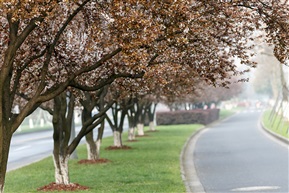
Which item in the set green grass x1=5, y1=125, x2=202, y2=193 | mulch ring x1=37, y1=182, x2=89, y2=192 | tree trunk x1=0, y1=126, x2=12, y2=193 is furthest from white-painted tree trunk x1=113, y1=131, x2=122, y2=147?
tree trunk x1=0, y1=126, x2=12, y2=193

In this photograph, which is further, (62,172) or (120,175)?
(120,175)

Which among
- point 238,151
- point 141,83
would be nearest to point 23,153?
point 238,151

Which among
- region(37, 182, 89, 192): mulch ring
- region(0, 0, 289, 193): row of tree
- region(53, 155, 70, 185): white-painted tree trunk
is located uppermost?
region(0, 0, 289, 193): row of tree

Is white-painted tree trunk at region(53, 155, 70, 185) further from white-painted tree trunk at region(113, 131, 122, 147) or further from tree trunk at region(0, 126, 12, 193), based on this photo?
white-painted tree trunk at region(113, 131, 122, 147)

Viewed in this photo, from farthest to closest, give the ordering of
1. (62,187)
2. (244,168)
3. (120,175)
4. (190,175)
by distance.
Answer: (244,168), (190,175), (120,175), (62,187)

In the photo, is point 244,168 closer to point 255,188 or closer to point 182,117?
point 255,188

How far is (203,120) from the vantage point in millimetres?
65375

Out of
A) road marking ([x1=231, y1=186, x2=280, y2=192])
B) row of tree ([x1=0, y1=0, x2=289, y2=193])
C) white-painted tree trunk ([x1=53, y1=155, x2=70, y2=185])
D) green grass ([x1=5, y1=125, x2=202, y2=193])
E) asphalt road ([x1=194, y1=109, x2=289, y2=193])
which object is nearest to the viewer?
row of tree ([x1=0, y1=0, x2=289, y2=193])

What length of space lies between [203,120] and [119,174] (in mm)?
47029

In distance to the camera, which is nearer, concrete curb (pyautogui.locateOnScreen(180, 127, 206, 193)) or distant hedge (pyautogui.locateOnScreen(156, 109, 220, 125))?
concrete curb (pyautogui.locateOnScreen(180, 127, 206, 193))

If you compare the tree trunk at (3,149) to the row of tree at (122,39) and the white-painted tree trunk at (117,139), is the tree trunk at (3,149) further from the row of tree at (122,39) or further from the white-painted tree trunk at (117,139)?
the white-painted tree trunk at (117,139)

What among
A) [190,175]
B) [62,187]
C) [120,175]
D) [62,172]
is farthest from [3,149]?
[190,175]

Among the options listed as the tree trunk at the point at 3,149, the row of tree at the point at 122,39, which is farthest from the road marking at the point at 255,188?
the tree trunk at the point at 3,149

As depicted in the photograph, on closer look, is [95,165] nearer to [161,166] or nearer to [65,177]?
[161,166]
